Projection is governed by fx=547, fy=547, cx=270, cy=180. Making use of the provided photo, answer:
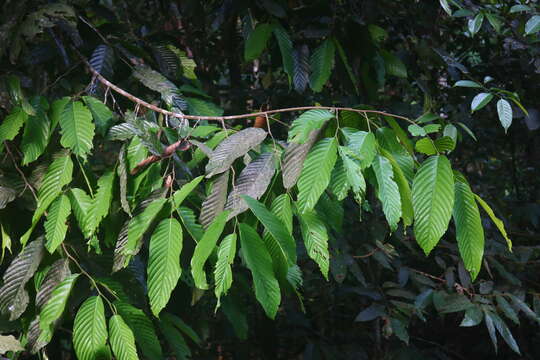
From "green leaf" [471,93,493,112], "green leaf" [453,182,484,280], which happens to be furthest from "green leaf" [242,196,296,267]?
"green leaf" [471,93,493,112]

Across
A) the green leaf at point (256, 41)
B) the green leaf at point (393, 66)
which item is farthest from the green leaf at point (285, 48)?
the green leaf at point (393, 66)

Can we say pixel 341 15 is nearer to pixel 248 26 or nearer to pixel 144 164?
pixel 248 26

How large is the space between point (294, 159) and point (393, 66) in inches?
39.2

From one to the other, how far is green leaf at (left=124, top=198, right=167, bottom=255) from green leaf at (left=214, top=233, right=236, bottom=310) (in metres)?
0.16

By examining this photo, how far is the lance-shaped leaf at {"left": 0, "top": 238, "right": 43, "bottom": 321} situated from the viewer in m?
1.08

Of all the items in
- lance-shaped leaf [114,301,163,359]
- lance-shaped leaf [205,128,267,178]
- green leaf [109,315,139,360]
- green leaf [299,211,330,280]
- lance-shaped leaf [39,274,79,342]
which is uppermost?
lance-shaped leaf [205,128,267,178]

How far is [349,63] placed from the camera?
5.89ft

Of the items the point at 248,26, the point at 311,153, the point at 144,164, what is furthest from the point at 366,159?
the point at 248,26

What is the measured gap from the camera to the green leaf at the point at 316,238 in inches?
35.1

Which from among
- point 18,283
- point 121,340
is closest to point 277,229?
point 121,340

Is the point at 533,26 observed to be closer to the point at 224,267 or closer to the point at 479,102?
the point at 479,102

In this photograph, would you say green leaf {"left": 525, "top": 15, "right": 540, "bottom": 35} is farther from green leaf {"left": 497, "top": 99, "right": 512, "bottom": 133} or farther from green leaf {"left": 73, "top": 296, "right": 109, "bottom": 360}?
green leaf {"left": 73, "top": 296, "right": 109, "bottom": 360}

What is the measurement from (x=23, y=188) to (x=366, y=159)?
31.2 inches

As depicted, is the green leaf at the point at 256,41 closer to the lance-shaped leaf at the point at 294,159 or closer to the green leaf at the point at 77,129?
the green leaf at the point at 77,129
